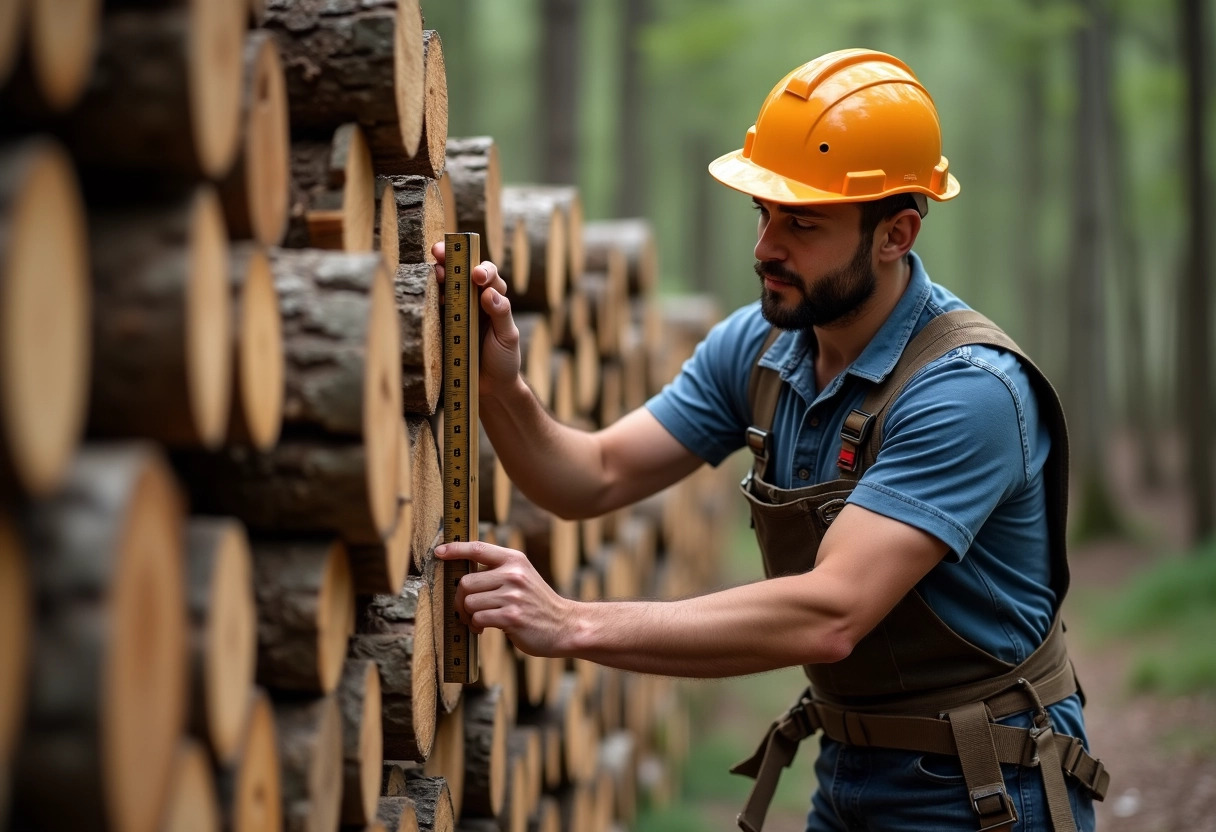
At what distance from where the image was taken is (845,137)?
279cm

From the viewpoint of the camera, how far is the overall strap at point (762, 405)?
Result: 9.90ft

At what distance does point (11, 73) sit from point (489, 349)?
58.6 inches

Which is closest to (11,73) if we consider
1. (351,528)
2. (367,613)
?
(351,528)

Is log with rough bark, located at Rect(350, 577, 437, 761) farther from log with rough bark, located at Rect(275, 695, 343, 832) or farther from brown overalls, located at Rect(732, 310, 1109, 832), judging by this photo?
brown overalls, located at Rect(732, 310, 1109, 832)

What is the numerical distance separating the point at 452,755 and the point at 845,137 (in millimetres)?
1724

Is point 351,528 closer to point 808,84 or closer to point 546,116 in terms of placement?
point 808,84

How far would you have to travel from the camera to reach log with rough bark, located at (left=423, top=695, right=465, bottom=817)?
9.35ft

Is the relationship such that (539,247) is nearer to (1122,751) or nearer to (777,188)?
(777,188)

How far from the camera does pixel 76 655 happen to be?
4.38ft

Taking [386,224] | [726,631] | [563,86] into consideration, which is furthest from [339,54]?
[563,86]

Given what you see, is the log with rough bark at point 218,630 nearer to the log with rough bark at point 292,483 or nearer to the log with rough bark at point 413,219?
the log with rough bark at point 292,483

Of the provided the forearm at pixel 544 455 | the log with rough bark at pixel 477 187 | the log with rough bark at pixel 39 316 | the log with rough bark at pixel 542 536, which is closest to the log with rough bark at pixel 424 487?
the forearm at pixel 544 455

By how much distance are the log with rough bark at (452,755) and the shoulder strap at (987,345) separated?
45.3 inches

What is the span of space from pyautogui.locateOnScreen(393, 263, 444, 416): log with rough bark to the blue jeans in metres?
1.32
